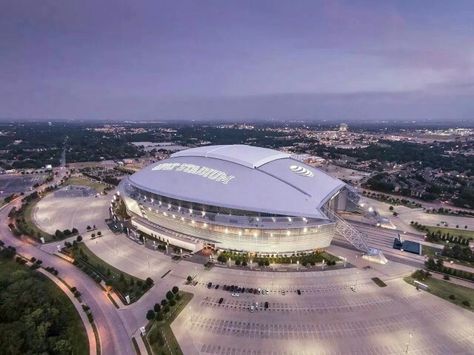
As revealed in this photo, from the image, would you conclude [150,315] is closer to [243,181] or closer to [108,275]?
A: [108,275]

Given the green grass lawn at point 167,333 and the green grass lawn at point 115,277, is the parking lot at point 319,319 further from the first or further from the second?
the green grass lawn at point 115,277

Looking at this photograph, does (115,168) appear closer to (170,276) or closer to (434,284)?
(170,276)

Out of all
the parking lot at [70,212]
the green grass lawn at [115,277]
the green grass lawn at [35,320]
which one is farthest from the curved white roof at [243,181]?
the green grass lawn at [35,320]

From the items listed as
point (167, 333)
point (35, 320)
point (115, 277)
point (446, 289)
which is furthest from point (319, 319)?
point (35, 320)

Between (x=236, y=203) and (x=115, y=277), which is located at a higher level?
(x=236, y=203)

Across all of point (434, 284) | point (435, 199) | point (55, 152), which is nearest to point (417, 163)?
point (435, 199)

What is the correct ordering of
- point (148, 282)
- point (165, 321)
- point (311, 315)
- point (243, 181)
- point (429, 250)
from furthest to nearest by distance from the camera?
point (429, 250)
point (243, 181)
point (148, 282)
point (311, 315)
point (165, 321)

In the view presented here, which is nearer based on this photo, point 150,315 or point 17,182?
point 150,315

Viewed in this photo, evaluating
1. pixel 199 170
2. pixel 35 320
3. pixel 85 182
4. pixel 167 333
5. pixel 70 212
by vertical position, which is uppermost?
pixel 199 170

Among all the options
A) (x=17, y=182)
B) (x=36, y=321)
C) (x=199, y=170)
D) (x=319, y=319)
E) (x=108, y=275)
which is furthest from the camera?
(x=17, y=182)
